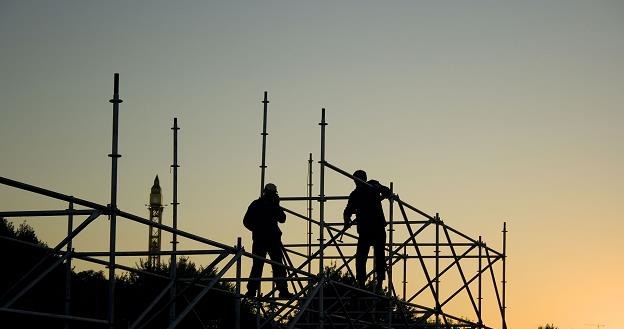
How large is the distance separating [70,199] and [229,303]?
26.7 m

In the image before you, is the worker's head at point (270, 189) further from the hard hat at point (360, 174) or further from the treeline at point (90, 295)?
the treeline at point (90, 295)

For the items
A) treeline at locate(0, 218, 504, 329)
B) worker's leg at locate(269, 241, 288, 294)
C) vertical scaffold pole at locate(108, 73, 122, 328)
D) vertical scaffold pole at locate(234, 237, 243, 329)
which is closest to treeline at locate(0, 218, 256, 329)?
treeline at locate(0, 218, 504, 329)

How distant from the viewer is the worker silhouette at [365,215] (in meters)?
19.9

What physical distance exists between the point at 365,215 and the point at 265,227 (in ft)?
5.26

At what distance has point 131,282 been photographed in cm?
4088

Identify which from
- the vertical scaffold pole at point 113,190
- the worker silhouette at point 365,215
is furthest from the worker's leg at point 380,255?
the vertical scaffold pole at point 113,190

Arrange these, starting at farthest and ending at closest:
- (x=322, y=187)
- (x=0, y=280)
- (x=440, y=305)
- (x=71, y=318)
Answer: (x=0, y=280) → (x=440, y=305) → (x=322, y=187) → (x=71, y=318)

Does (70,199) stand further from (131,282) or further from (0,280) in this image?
(131,282)

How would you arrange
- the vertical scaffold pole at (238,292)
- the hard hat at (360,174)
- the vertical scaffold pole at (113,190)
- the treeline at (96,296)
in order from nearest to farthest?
the vertical scaffold pole at (113,190) < the vertical scaffold pole at (238,292) < the hard hat at (360,174) < the treeline at (96,296)

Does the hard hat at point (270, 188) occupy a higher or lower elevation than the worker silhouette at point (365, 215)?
higher

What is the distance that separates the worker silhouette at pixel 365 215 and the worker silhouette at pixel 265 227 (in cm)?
118

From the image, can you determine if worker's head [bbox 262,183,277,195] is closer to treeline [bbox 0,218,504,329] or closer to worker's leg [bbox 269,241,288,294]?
worker's leg [bbox 269,241,288,294]

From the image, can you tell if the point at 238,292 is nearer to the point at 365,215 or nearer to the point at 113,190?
the point at 113,190

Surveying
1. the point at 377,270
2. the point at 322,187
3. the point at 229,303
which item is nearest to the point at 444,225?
the point at 377,270
